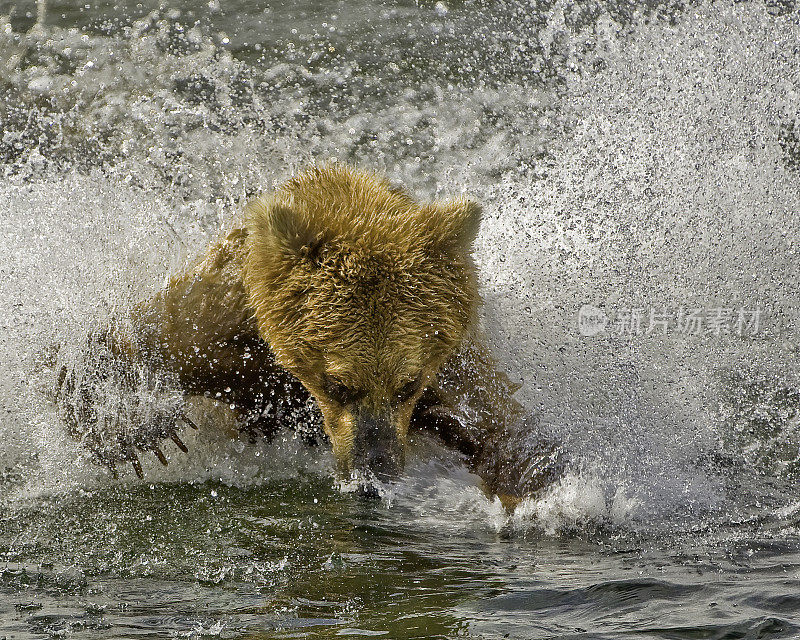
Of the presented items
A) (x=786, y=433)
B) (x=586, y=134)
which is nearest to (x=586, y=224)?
(x=586, y=134)

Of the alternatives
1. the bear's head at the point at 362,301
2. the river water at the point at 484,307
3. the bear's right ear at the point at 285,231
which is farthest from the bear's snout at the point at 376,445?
the bear's right ear at the point at 285,231

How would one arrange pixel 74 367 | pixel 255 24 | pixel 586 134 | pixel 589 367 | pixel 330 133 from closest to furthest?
pixel 74 367, pixel 589 367, pixel 586 134, pixel 330 133, pixel 255 24

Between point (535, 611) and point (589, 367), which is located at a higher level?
point (589, 367)

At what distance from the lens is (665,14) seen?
9.91 m

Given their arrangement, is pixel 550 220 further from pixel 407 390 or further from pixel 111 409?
pixel 111 409

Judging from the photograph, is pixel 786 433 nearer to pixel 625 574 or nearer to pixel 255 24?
pixel 625 574

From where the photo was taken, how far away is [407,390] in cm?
509

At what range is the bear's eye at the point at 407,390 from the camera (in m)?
5.04

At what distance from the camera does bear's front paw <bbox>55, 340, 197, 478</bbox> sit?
18.9 ft

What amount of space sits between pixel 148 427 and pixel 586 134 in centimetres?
414

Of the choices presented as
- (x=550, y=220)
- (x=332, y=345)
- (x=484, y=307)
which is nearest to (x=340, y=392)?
(x=332, y=345)

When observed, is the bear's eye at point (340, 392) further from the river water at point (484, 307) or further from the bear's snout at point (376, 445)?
the river water at point (484, 307)

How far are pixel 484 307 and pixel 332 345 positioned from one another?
1155mm

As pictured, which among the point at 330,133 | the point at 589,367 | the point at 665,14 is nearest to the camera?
the point at 589,367
